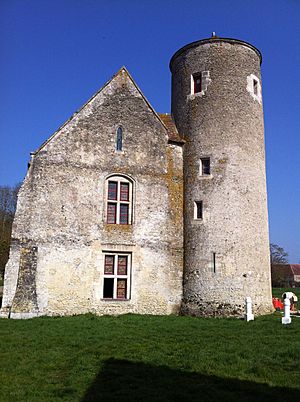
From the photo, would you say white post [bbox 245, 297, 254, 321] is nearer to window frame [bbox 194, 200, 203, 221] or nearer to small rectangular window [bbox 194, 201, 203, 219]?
window frame [bbox 194, 200, 203, 221]

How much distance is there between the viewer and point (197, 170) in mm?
20031

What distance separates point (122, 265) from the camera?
18922mm

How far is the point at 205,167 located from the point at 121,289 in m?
7.33

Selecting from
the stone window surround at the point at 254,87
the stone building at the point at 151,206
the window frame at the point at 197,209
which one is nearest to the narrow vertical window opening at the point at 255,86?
the stone window surround at the point at 254,87

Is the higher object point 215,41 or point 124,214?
point 215,41

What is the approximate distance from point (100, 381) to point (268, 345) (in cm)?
524

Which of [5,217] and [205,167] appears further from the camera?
[5,217]

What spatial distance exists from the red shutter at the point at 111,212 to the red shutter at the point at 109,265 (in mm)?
1733

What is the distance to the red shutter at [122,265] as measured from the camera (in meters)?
18.9

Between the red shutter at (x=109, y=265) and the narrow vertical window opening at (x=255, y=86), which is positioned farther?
the narrow vertical window opening at (x=255, y=86)

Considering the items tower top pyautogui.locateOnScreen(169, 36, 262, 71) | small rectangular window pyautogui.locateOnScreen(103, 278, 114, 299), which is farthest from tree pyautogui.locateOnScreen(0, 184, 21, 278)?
tower top pyautogui.locateOnScreen(169, 36, 262, 71)

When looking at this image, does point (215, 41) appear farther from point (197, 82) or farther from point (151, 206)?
point (151, 206)

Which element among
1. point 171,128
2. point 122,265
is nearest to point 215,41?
point 171,128

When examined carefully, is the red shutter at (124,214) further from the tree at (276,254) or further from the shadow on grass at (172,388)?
the tree at (276,254)
